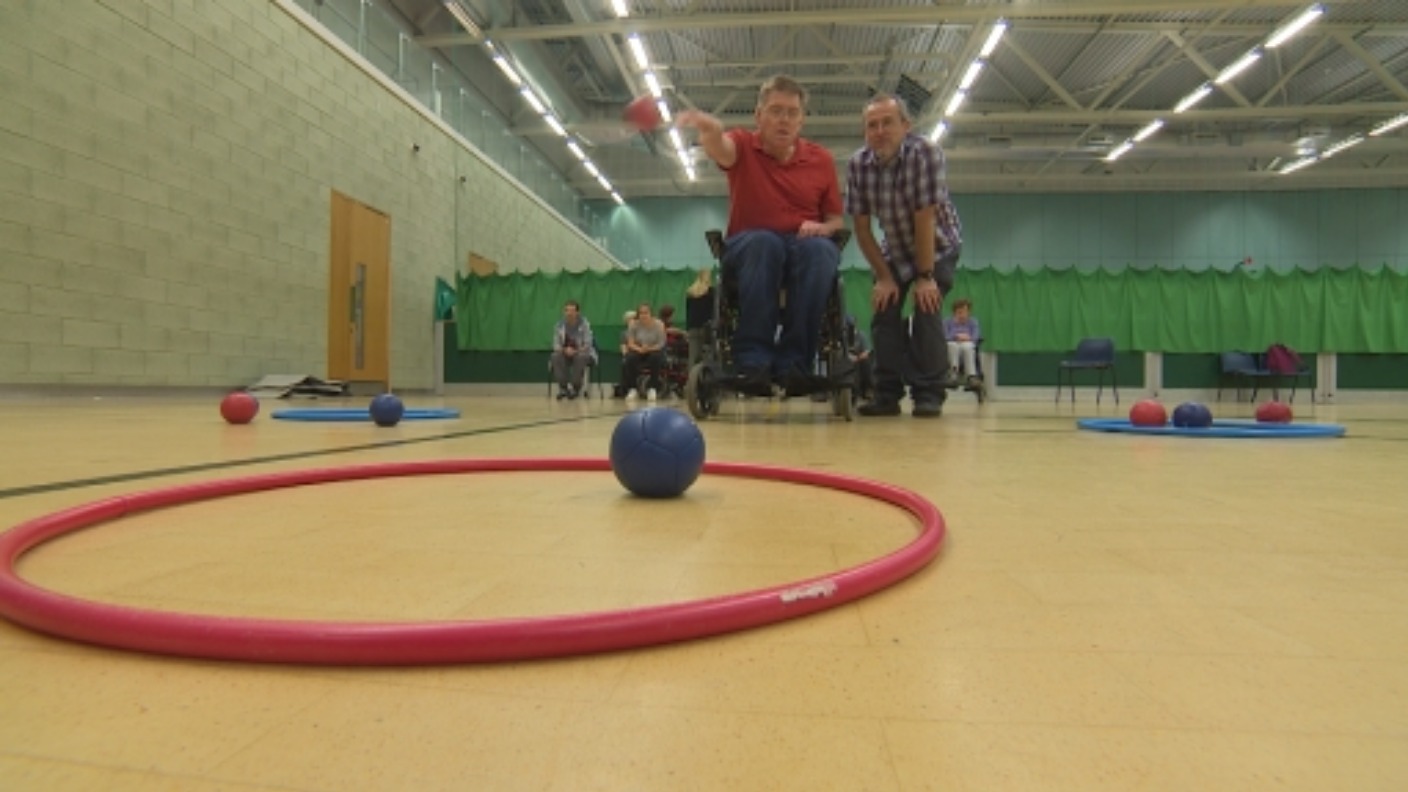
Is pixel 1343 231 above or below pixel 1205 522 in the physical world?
above

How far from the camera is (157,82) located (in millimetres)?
7402

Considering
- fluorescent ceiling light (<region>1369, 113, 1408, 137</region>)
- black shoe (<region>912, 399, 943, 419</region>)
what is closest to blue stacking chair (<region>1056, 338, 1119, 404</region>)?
black shoe (<region>912, 399, 943, 419</region>)

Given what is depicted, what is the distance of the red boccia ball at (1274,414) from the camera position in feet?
14.6

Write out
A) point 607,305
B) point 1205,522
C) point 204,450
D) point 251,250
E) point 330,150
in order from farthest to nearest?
point 607,305
point 330,150
point 251,250
point 204,450
point 1205,522

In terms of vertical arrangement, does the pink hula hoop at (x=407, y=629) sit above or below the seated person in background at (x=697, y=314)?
below

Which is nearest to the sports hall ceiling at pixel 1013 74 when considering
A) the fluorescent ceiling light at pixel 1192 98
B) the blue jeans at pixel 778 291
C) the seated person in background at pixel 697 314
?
the fluorescent ceiling light at pixel 1192 98

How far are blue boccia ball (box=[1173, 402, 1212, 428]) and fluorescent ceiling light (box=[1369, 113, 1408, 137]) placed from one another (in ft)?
55.8

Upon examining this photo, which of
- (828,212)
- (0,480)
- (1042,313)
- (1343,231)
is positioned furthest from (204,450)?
(1343,231)

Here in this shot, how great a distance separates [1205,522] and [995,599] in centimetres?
72

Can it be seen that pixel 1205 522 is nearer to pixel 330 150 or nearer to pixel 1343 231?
pixel 330 150

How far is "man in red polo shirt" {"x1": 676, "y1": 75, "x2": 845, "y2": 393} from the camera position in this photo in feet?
13.2

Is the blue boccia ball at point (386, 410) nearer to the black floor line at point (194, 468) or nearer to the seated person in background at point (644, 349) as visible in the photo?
the black floor line at point (194, 468)

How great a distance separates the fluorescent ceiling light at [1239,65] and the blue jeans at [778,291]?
12.2 meters

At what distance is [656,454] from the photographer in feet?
5.41
